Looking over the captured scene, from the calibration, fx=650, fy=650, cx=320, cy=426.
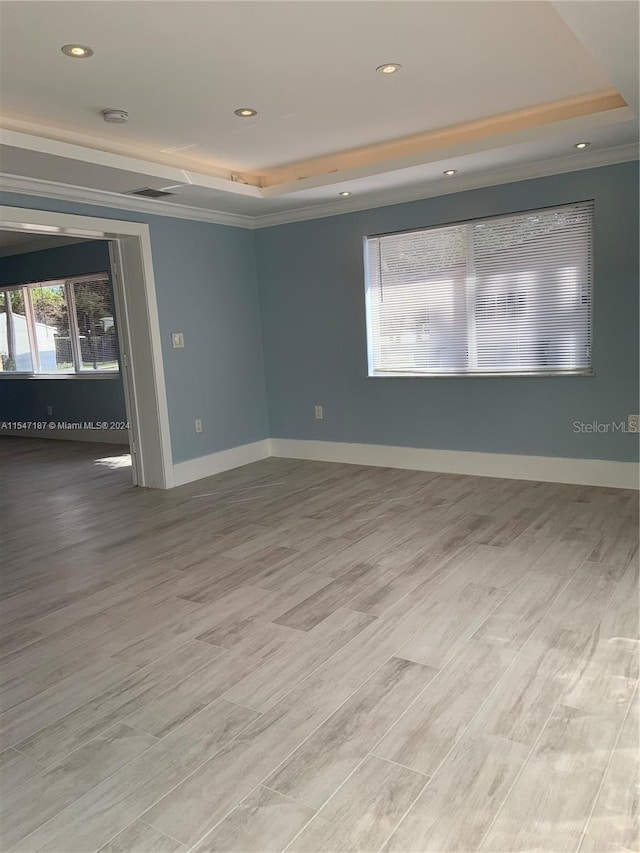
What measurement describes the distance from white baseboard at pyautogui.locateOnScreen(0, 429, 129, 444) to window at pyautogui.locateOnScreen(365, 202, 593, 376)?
11.9 feet

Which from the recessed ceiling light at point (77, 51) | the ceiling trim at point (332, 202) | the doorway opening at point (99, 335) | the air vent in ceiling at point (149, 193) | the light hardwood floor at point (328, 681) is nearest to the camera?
the light hardwood floor at point (328, 681)

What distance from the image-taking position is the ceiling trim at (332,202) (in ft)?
13.9

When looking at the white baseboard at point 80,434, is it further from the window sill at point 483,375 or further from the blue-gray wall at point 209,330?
the window sill at point 483,375

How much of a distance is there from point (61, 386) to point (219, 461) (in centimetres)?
355

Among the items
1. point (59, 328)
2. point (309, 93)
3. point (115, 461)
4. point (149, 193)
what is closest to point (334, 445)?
point (115, 461)

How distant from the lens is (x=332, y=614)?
2914 millimetres

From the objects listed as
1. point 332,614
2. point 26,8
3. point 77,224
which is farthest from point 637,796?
point 77,224

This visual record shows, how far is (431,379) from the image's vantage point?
17.5 feet

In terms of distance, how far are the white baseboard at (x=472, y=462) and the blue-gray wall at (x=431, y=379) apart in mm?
66

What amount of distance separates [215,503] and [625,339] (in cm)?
311

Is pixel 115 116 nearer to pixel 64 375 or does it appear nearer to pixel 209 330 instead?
pixel 209 330

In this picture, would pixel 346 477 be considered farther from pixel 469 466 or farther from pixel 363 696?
pixel 363 696

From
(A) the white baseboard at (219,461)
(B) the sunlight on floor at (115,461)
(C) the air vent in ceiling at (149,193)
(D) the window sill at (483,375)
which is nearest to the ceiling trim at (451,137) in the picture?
(C) the air vent in ceiling at (149,193)

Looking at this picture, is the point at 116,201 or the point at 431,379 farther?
the point at 431,379
